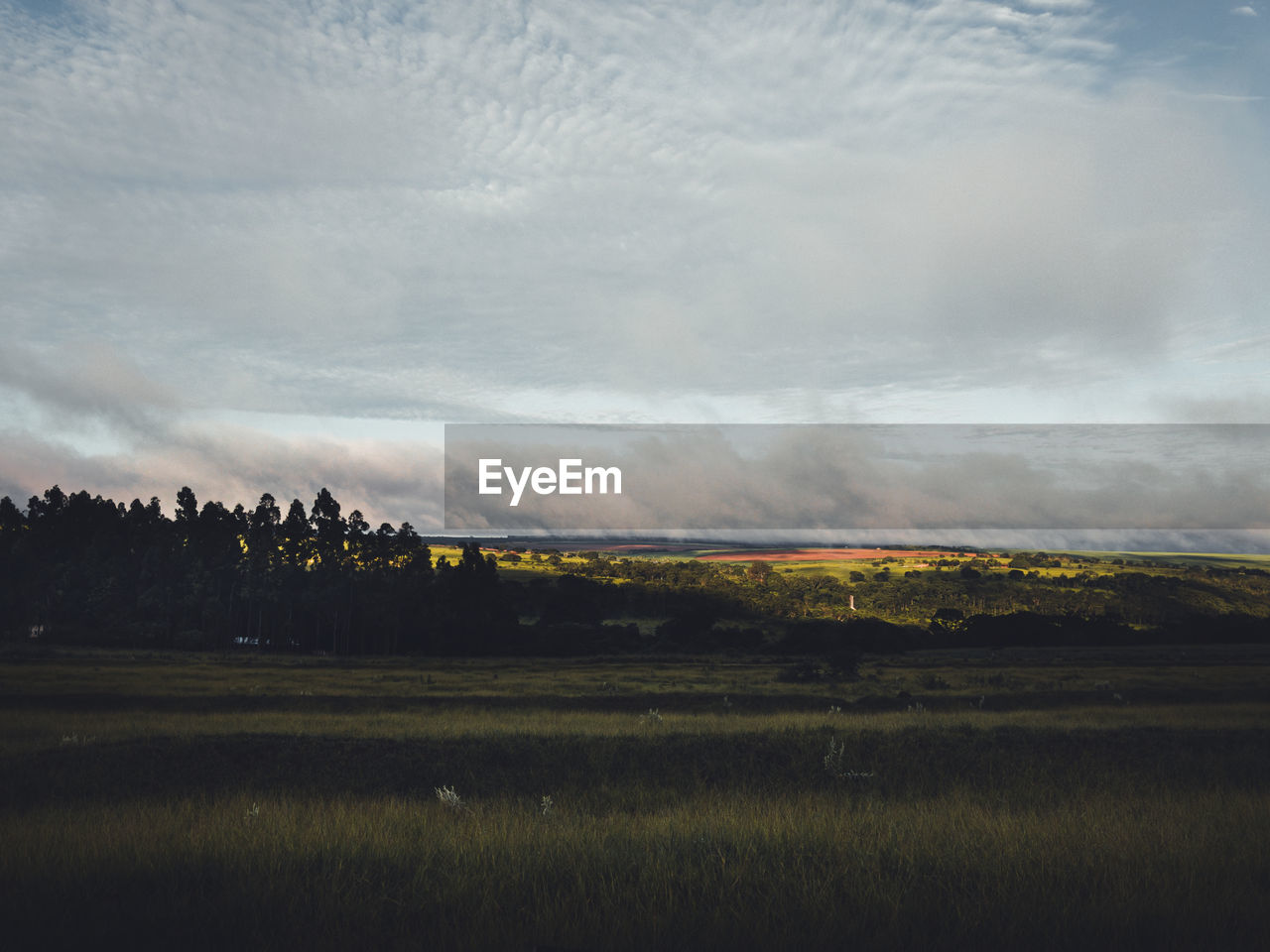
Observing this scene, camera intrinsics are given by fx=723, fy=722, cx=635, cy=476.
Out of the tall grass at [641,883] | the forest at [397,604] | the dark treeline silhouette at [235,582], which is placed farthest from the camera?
the dark treeline silhouette at [235,582]

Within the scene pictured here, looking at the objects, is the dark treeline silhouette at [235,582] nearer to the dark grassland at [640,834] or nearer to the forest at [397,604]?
the forest at [397,604]

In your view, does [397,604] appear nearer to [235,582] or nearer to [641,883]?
[235,582]

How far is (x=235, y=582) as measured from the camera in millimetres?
85438

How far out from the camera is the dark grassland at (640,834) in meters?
5.00

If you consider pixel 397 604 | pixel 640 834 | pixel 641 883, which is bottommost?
pixel 397 604

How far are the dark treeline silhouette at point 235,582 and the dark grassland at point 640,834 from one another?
6691cm

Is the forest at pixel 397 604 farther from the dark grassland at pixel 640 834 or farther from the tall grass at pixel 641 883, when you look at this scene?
the tall grass at pixel 641 883

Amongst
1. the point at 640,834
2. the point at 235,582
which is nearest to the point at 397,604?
the point at 235,582

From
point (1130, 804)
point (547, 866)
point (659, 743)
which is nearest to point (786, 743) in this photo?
point (659, 743)

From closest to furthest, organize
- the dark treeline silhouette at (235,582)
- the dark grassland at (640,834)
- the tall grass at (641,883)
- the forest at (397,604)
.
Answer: the tall grass at (641,883) < the dark grassland at (640,834) < the forest at (397,604) < the dark treeline silhouette at (235,582)

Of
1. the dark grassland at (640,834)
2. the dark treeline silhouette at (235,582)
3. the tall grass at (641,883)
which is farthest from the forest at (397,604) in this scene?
the tall grass at (641,883)

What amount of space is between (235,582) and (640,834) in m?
92.0

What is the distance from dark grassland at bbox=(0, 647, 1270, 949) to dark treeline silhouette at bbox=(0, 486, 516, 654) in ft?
220

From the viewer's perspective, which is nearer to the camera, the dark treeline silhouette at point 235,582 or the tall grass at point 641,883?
the tall grass at point 641,883
